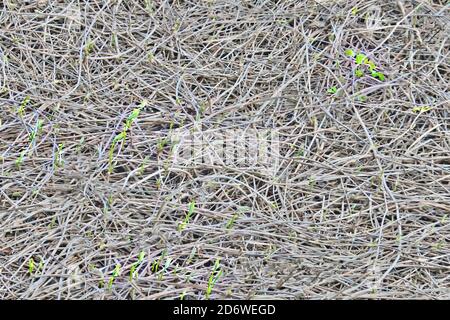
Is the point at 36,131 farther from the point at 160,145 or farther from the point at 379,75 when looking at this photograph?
the point at 379,75

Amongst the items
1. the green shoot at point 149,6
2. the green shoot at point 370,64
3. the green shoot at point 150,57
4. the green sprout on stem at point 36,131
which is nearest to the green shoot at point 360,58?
the green shoot at point 370,64

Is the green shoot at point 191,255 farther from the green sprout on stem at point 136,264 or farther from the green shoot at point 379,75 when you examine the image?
the green shoot at point 379,75

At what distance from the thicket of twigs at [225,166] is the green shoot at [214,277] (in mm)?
15

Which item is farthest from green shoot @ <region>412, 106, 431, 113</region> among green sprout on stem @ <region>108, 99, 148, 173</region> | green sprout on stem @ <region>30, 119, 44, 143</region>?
green sprout on stem @ <region>30, 119, 44, 143</region>

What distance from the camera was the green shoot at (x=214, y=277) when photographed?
89.4 inches

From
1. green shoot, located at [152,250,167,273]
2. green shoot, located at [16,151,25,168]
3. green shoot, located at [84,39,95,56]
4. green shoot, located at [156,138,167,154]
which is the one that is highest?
green shoot, located at [84,39,95,56]

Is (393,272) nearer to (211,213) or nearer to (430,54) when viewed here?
(211,213)

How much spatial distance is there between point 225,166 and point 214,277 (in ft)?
1.71

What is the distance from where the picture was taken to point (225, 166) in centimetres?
264

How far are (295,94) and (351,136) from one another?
13.8 inches

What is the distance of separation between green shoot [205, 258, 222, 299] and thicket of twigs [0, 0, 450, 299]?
15mm

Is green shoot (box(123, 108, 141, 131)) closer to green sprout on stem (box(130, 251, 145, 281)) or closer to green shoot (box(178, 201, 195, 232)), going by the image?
green shoot (box(178, 201, 195, 232))

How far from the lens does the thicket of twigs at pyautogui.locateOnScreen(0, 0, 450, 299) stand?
7.72ft

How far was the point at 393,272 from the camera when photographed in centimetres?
236
